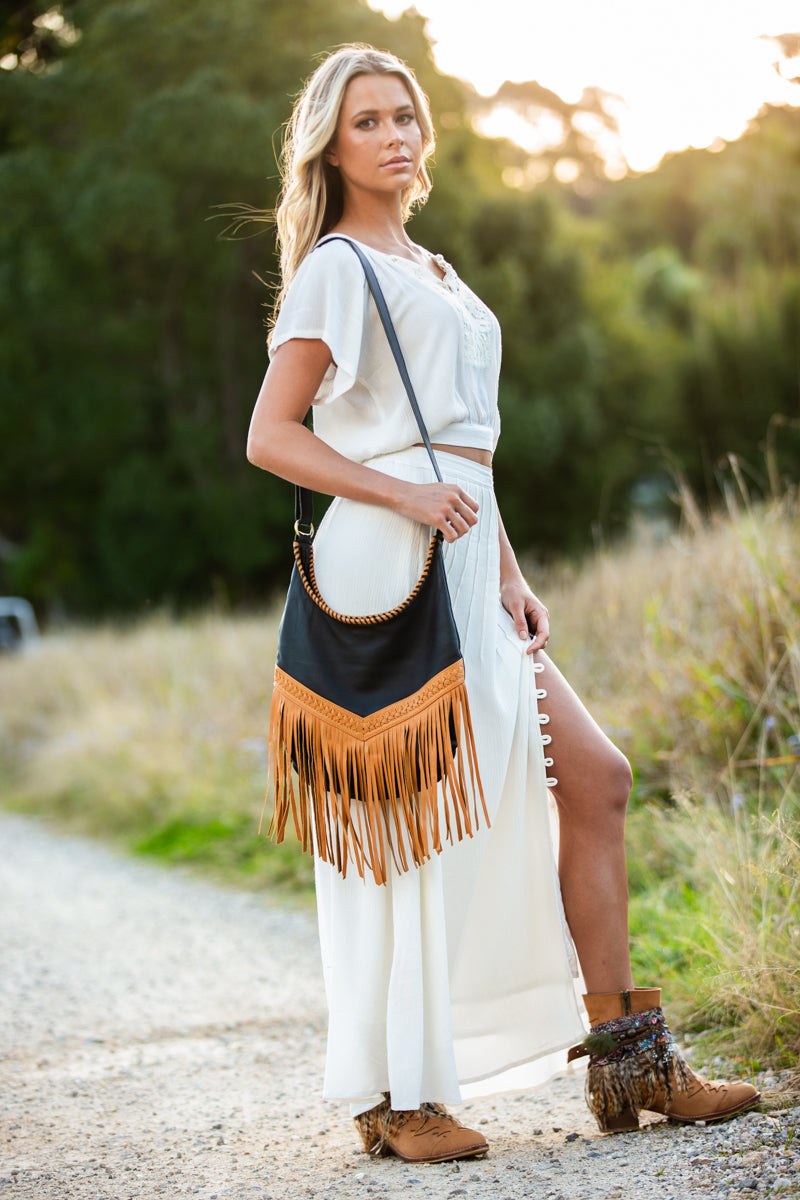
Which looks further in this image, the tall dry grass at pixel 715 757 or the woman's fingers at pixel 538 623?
the tall dry grass at pixel 715 757

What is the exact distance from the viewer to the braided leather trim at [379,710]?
2.19 metres

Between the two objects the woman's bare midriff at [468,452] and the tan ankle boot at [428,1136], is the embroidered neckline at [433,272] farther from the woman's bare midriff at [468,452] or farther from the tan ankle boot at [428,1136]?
the tan ankle boot at [428,1136]

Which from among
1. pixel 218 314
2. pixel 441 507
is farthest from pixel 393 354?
pixel 218 314

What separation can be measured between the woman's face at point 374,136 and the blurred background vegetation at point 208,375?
12.8 feet

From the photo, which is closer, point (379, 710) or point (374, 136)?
point (379, 710)

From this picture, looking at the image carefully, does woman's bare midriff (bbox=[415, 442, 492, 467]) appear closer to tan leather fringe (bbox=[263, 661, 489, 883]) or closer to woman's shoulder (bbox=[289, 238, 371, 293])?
woman's shoulder (bbox=[289, 238, 371, 293])

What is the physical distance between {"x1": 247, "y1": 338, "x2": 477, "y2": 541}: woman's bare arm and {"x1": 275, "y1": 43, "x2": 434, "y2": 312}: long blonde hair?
198 mm

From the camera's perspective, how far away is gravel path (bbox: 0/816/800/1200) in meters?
2.23

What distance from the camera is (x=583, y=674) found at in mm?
5500

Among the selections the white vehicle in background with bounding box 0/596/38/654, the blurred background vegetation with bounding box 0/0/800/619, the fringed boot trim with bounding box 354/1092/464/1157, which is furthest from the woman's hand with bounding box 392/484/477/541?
the white vehicle in background with bounding box 0/596/38/654

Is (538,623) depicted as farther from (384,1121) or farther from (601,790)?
(384,1121)

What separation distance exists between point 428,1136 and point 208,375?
667 inches

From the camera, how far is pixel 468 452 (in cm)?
240

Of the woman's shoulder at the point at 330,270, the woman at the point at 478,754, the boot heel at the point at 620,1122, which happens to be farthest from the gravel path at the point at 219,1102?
the woman's shoulder at the point at 330,270
